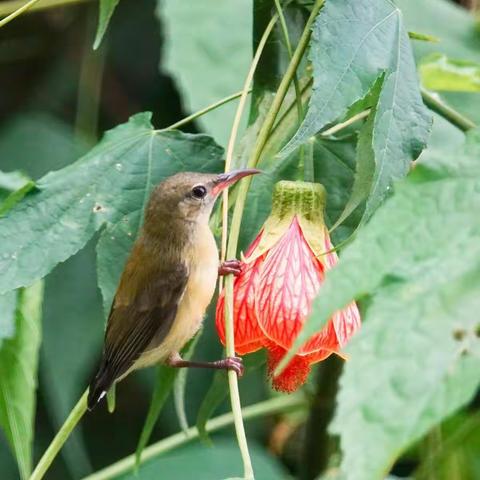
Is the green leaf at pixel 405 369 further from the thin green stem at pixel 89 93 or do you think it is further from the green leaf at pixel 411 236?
the thin green stem at pixel 89 93

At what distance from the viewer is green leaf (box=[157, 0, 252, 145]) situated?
86.4 inches

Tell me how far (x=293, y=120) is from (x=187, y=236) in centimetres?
43

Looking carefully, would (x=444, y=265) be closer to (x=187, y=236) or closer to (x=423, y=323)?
(x=423, y=323)

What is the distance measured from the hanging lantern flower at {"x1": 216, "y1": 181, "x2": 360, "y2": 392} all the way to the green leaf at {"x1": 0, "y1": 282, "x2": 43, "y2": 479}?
350mm

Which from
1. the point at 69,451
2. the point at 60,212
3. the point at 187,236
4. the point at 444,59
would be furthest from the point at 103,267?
the point at 69,451

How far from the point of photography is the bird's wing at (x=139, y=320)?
5.46 feet

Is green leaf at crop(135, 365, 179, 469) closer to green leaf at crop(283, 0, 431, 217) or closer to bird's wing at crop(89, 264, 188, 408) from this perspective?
bird's wing at crop(89, 264, 188, 408)

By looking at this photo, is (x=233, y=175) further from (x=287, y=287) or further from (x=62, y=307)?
(x=62, y=307)

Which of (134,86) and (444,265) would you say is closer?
(444,265)

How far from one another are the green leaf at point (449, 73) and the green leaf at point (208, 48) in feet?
1.55

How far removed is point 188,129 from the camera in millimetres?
2807

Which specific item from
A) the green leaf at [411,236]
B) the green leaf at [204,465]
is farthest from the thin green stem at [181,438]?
the green leaf at [411,236]

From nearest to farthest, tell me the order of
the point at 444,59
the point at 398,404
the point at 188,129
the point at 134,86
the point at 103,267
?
1. the point at 398,404
2. the point at 103,267
3. the point at 444,59
4. the point at 188,129
5. the point at 134,86

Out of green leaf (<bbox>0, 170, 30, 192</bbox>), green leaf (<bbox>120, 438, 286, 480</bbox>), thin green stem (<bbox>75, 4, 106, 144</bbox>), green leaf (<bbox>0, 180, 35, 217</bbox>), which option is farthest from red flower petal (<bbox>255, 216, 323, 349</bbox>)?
thin green stem (<bbox>75, 4, 106, 144</bbox>)
